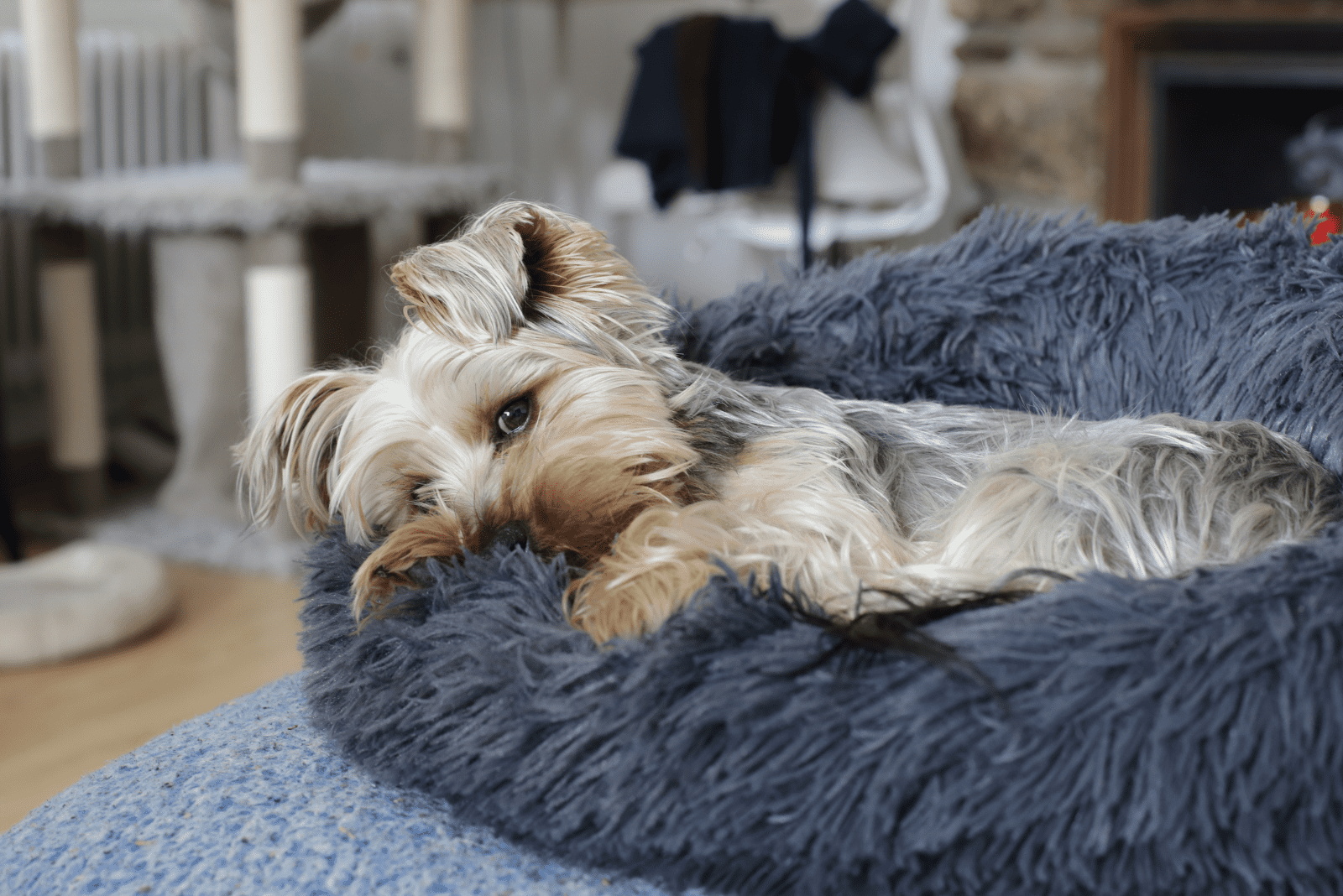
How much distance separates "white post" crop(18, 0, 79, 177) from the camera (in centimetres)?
274

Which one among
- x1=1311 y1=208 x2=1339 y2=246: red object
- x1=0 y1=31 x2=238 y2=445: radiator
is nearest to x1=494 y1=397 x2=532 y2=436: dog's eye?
x1=1311 y1=208 x2=1339 y2=246: red object

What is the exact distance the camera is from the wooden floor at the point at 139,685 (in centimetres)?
195

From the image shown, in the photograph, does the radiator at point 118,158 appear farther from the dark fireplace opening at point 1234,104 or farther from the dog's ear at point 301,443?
the dark fireplace opening at point 1234,104

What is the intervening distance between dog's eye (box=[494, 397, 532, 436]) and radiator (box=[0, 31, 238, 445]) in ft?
8.10

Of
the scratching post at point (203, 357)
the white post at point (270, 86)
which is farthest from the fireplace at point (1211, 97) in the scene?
the scratching post at point (203, 357)

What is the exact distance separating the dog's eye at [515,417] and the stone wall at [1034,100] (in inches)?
113

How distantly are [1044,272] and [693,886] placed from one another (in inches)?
37.8

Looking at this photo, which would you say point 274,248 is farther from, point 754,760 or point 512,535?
point 754,760

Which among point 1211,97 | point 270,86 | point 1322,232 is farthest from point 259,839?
point 1211,97

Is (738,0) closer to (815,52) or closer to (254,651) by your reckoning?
(815,52)

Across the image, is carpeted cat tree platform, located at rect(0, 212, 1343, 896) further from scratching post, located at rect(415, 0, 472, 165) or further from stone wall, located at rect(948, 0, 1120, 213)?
stone wall, located at rect(948, 0, 1120, 213)

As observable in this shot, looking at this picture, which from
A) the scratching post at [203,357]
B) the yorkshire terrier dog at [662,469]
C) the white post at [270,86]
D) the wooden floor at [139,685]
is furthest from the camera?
the scratching post at [203,357]

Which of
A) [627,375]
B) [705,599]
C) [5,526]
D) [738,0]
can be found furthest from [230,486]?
[738,0]

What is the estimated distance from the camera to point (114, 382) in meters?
3.95
